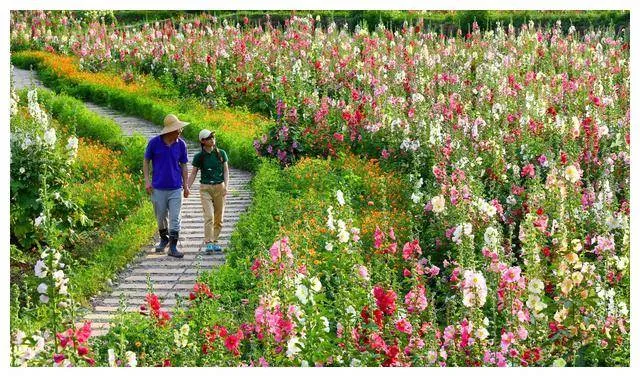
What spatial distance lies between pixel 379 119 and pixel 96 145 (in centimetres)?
426

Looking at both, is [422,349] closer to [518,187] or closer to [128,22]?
[518,187]

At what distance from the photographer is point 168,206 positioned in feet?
27.6

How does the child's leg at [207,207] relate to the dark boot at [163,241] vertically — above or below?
above

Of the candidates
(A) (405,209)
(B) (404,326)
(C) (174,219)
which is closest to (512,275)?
(B) (404,326)

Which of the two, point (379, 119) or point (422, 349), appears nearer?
point (422, 349)

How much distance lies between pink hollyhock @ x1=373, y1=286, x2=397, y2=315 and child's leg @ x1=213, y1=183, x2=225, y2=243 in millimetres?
3393

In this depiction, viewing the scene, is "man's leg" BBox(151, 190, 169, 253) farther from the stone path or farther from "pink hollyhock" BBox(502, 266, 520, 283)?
"pink hollyhock" BBox(502, 266, 520, 283)

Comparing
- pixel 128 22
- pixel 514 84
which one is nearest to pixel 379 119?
pixel 514 84

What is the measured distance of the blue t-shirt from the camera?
8305 mm

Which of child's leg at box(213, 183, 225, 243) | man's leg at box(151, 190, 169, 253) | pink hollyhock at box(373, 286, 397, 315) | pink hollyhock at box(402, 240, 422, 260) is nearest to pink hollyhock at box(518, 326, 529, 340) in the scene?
pink hollyhock at box(373, 286, 397, 315)

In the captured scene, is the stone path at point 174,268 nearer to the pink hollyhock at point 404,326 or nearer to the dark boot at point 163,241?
the dark boot at point 163,241

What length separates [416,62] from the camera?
13.1 meters

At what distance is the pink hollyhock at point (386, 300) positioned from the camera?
5348 mm

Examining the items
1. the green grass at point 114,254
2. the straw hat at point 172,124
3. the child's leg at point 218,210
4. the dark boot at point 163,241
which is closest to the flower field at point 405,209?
the child's leg at point 218,210
